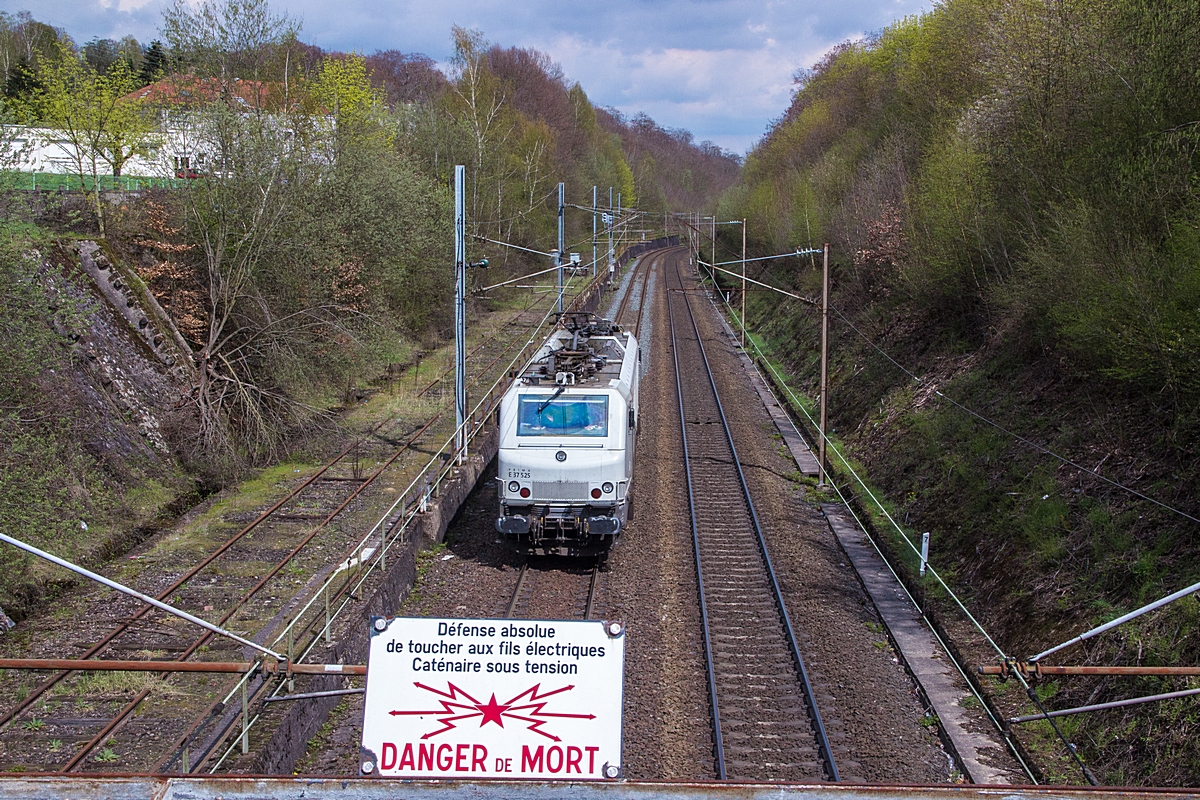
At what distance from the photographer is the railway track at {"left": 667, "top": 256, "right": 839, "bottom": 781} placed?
9109 millimetres

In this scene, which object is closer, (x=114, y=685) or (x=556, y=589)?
(x=114, y=685)

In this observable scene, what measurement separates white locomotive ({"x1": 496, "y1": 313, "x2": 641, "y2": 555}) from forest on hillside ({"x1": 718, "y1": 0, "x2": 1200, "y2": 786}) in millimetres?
5562

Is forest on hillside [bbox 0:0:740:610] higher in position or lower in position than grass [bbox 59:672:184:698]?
higher

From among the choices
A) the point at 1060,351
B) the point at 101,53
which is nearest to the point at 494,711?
the point at 1060,351

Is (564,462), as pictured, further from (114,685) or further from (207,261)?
(207,261)

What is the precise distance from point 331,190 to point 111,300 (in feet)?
21.7

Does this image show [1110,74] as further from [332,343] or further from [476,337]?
[476,337]

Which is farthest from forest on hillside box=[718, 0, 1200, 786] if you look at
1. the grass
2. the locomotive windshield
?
the grass

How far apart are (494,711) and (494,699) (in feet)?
0.20

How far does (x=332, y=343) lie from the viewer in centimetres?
2259

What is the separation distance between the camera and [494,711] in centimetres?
476

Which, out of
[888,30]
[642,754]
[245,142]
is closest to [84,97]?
[245,142]

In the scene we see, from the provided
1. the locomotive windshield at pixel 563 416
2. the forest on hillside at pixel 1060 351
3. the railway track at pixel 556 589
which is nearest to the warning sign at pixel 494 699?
the forest on hillside at pixel 1060 351

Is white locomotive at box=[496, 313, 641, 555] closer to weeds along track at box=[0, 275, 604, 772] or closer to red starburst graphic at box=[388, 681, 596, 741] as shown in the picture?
weeds along track at box=[0, 275, 604, 772]
